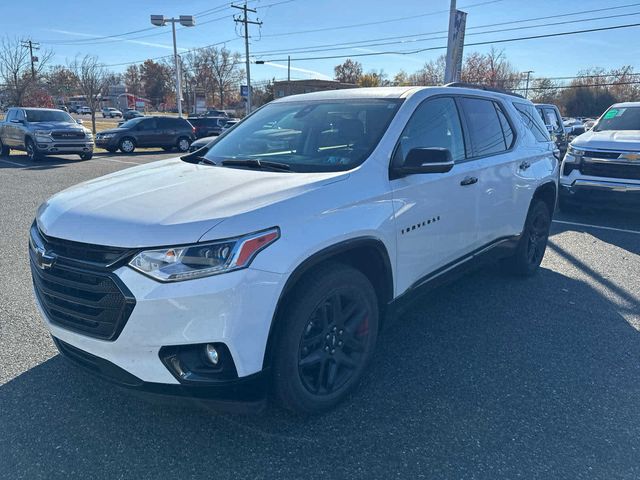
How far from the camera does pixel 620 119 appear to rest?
9188mm

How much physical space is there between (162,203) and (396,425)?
5.79 ft

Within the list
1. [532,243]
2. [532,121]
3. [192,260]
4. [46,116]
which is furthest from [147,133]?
[192,260]

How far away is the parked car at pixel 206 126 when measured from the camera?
2627cm

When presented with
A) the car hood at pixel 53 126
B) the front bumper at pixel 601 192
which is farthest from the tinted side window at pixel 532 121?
the car hood at pixel 53 126

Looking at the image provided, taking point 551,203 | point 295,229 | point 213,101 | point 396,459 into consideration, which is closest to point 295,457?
point 396,459

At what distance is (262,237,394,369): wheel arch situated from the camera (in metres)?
2.35

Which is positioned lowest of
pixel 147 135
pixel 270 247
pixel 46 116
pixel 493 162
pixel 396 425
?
pixel 396 425

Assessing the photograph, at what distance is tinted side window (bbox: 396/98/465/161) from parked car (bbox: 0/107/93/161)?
1585cm

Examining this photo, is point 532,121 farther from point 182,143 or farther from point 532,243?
point 182,143

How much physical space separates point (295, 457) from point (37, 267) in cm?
171

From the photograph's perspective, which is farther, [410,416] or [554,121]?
[554,121]

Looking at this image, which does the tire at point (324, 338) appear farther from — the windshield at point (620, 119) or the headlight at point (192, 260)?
the windshield at point (620, 119)

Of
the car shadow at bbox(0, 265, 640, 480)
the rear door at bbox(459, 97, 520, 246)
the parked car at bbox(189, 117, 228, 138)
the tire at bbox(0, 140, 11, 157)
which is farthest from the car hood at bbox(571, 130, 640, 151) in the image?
the parked car at bbox(189, 117, 228, 138)

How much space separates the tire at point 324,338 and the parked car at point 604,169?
6.49m
